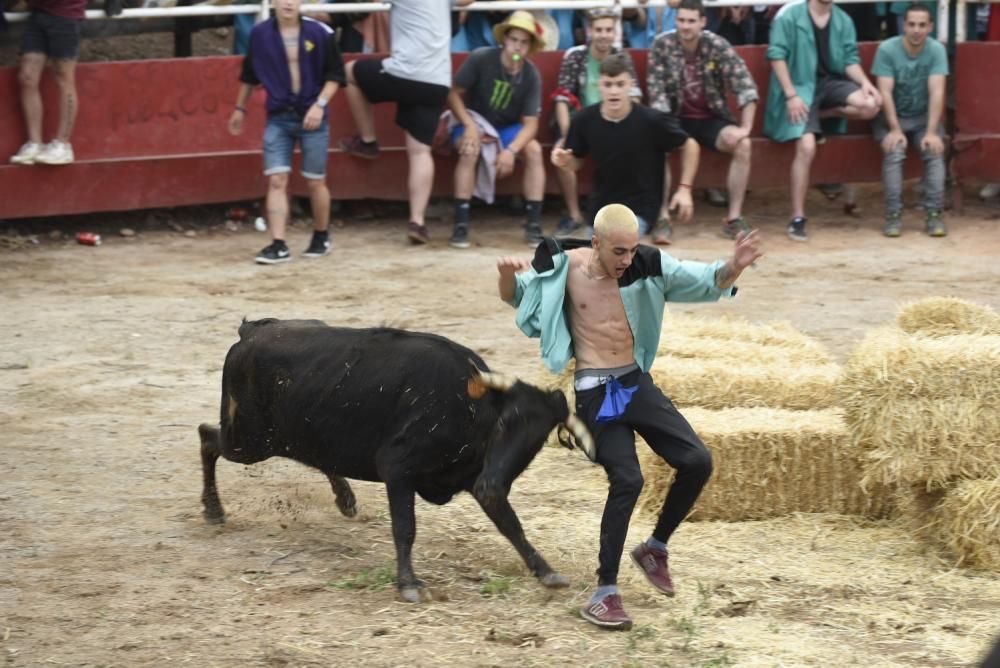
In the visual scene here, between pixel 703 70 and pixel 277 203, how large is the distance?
3.57 meters

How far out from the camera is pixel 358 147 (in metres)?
13.4

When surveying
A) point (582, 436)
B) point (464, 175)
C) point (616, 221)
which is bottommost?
point (582, 436)

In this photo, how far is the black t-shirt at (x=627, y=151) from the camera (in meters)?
9.50

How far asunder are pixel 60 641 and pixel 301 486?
203 cm

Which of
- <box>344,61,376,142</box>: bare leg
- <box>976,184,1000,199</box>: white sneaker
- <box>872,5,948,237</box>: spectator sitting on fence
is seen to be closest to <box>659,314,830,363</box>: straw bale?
<box>872,5,948,237</box>: spectator sitting on fence

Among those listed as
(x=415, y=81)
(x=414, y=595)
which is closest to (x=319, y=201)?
(x=415, y=81)

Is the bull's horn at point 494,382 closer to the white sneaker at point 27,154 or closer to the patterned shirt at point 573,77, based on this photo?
the patterned shirt at point 573,77

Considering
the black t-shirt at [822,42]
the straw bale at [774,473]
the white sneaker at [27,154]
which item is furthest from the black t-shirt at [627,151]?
the white sneaker at [27,154]

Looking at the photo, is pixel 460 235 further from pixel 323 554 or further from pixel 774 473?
pixel 323 554

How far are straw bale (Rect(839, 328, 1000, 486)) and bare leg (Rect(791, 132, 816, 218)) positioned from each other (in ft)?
21.9

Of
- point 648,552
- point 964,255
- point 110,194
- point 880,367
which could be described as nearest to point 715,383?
point 880,367

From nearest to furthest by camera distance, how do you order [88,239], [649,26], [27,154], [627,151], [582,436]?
1. [582,436]
2. [627,151]
3. [27,154]
4. [88,239]
5. [649,26]

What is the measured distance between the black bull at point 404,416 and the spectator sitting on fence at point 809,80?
7540mm

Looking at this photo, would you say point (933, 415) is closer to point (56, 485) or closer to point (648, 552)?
point (648, 552)
